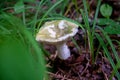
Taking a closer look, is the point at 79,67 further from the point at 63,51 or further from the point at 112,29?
the point at 112,29

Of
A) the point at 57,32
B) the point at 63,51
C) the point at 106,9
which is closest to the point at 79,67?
the point at 63,51

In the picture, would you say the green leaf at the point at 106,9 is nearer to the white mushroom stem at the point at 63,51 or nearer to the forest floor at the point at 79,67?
the forest floor at the point at 79,67

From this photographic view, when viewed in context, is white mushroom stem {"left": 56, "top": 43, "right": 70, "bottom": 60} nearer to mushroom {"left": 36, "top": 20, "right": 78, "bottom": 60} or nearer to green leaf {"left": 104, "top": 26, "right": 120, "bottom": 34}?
mushroom {"left": 36, "top": 20, "right": 78, "bottom": 60}

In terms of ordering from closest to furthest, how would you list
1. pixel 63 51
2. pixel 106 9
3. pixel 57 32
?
1. pixel 57 32
2. pixel 63 51
3. pixel 106 9

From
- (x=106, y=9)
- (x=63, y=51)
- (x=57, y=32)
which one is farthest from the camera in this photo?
(x=106, y=9)

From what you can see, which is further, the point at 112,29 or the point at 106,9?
the point at 106,9

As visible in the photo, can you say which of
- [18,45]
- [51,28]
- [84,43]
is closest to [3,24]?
[51,28]

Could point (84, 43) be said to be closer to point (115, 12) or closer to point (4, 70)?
point (115, 12)

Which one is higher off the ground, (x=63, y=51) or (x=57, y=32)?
(x=57, y=32)

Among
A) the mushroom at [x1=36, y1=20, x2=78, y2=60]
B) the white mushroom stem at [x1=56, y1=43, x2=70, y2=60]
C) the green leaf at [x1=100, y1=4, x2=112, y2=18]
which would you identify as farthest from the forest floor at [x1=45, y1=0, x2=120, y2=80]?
the green leaf at [x1=100, y1=4, x2=112, y2=18]
